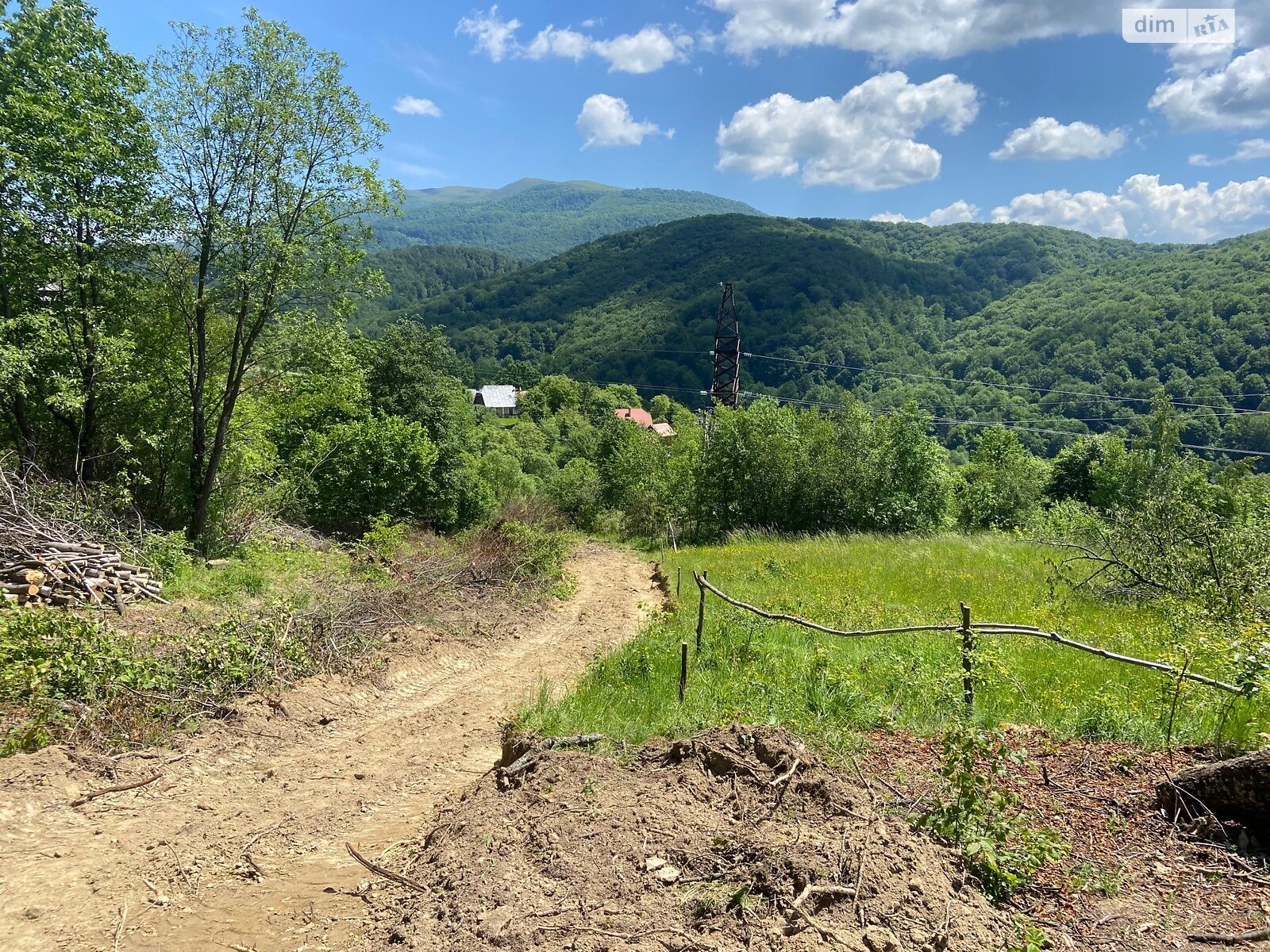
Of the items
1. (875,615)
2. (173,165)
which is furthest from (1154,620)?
(173,165)

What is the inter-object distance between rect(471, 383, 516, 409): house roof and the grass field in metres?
99.9

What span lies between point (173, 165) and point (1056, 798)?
1776 cm

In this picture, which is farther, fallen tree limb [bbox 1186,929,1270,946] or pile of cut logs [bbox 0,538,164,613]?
pile of cut logs [bbox 0,538,164,613]

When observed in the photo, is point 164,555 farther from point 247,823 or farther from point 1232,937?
point 1232,937

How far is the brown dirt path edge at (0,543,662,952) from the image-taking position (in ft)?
14.7

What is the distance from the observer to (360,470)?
66.9ft

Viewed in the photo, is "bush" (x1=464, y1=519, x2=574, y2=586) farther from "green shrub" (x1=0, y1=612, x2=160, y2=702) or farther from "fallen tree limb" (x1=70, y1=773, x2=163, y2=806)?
"fallen tree limb" (x1=70, y1=773, x2=163, y2=806)

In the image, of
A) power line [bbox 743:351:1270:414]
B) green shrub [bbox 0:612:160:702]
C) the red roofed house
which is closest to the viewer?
green shrub [bbox 0:612:160:702]

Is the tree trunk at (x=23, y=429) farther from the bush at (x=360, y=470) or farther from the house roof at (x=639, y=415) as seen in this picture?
the house roof at (x=639, y=415)

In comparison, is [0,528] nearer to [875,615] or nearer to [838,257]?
[875,615]

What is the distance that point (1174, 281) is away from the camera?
11950 cm

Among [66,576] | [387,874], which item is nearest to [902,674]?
[387,874]

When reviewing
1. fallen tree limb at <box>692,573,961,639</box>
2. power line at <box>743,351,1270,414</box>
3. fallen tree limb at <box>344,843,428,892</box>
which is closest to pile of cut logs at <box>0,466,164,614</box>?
fallen tree limb at <box>344,843,428,892</box>

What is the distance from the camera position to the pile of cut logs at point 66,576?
8.92 m
